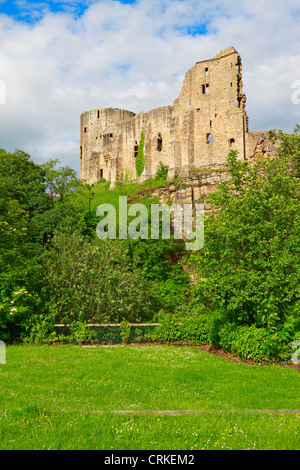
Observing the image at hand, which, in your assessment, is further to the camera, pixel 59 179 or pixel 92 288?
pixel 59 179

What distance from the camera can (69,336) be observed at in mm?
15875

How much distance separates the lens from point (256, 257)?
46.6ft

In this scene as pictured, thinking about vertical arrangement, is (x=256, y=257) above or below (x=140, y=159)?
below

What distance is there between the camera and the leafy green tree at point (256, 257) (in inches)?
521

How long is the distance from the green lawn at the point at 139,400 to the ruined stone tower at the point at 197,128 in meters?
27.1

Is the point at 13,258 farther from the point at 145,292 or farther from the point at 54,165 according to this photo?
the point at 54,165

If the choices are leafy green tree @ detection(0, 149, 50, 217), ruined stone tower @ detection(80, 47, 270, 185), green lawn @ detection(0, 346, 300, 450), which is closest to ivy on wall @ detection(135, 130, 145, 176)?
ruined stone tower @ detection(80, 47, 270, 185)

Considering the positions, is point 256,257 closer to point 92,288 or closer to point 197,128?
point 92,288

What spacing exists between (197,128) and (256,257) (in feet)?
90.7

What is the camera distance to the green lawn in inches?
224

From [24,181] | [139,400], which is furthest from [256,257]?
[24,181]

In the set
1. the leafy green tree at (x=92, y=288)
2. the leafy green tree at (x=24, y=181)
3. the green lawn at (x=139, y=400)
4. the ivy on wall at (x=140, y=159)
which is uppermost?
the ivy on wall at (x=140, y=159)

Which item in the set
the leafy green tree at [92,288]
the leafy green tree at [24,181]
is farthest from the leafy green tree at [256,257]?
the leafy green tree at [24,181]

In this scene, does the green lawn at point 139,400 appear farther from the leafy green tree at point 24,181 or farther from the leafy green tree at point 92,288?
the leafy green tree at point 24,181
